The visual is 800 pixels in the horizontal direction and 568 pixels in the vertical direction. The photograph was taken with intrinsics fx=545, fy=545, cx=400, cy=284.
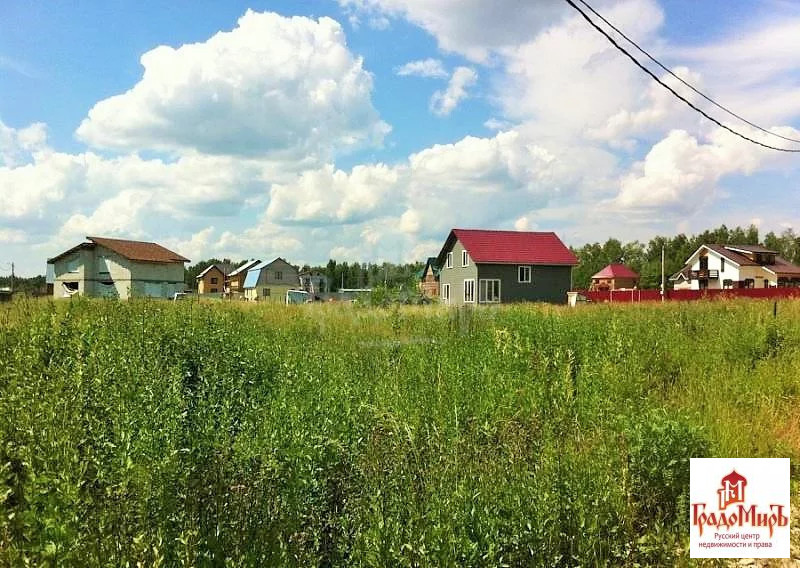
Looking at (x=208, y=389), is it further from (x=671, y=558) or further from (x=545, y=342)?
(x=545, y=342)

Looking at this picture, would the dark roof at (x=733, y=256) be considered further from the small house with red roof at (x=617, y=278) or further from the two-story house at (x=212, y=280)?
the two-story house at (x=212, y=280)

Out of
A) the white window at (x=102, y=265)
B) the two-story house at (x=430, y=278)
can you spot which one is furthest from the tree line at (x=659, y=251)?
the white window at (x=102, y=265)

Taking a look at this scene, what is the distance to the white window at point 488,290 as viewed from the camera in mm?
31242

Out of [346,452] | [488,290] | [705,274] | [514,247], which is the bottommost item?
[346,452]

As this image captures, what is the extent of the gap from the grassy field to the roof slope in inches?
1526

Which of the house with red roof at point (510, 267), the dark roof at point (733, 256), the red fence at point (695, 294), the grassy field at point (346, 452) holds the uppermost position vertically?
the dark roof at point (733, 256)

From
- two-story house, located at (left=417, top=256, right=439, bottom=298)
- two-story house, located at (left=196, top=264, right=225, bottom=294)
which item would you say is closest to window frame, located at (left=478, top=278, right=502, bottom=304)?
two-story house, located at (left=417, top=256, right=439, bottom=298)

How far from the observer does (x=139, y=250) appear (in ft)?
144

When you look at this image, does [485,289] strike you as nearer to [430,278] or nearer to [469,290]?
[469,290]

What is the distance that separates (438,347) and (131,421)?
4998 millimetres

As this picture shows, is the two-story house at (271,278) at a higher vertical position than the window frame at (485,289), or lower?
higher

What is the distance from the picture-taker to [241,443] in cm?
350

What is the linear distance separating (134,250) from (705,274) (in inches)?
2060

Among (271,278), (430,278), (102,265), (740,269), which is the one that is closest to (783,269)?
(740,269)
